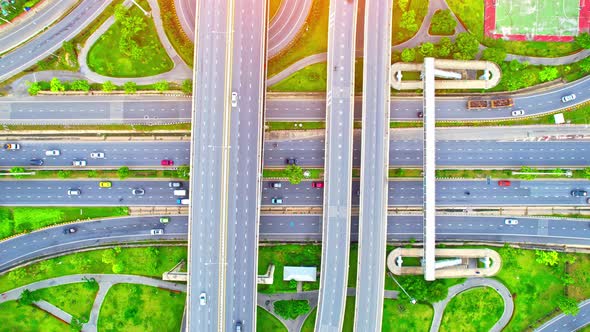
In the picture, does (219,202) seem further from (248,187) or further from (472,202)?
(472,202)

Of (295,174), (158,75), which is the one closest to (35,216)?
(158,75)

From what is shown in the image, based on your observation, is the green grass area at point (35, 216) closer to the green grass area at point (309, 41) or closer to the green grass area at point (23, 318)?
the green grass area at point (23, 318)

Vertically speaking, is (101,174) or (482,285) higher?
(101,174)

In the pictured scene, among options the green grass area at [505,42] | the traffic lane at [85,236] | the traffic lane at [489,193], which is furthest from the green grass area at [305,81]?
the traffic lane at [85,236]

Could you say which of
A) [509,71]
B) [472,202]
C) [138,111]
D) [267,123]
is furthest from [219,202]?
[509,71]

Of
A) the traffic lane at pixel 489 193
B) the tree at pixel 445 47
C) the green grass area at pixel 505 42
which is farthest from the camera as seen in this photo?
the green grass area at pixel 505 42

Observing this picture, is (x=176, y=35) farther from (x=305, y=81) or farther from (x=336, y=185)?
(x=336, y=185)
